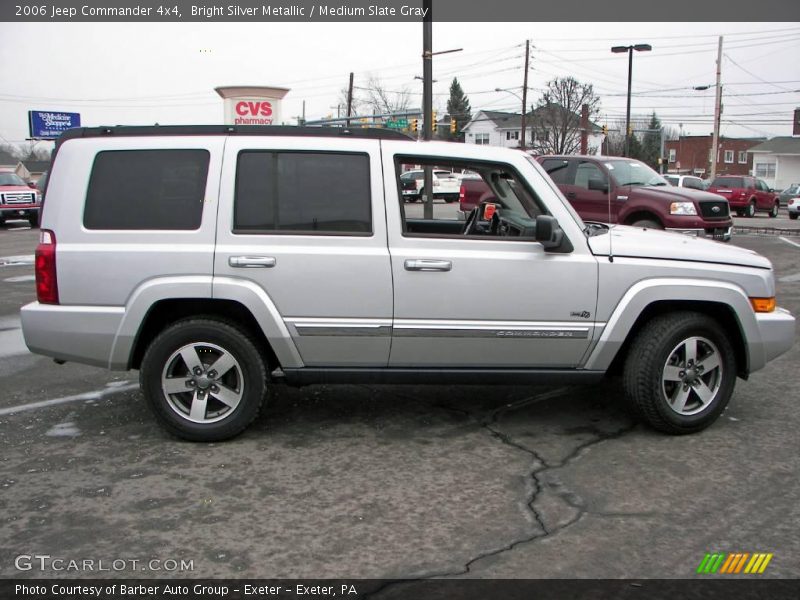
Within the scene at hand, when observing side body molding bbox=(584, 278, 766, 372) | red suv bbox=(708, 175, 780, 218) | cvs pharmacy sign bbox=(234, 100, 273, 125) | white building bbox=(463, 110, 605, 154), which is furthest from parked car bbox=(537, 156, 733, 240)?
white building bbox=(463, 110, 605, 154)

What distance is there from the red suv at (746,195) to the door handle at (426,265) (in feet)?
105

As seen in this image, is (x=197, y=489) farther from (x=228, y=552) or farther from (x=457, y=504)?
(x=457, y=504)

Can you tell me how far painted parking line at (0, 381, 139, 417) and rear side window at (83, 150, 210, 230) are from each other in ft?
5.58

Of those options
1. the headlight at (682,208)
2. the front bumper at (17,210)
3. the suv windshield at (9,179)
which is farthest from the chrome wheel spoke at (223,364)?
the suv windshield at (9,179)

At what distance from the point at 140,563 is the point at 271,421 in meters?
1.93

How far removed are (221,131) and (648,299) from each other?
285 cm

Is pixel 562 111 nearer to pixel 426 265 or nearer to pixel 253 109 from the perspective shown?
pixel 253 109

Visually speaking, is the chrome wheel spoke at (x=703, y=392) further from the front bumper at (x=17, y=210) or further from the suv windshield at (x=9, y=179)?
the suv windshield at (x=9, y=179)

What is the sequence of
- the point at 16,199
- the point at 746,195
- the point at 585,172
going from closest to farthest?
1. the point at 585,172
2. the point at 16,199
3. the point at 746,195

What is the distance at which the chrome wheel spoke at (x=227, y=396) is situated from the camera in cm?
463

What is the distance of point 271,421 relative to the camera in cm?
514

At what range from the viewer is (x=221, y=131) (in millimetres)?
4641

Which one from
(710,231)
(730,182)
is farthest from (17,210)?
(730,182)
